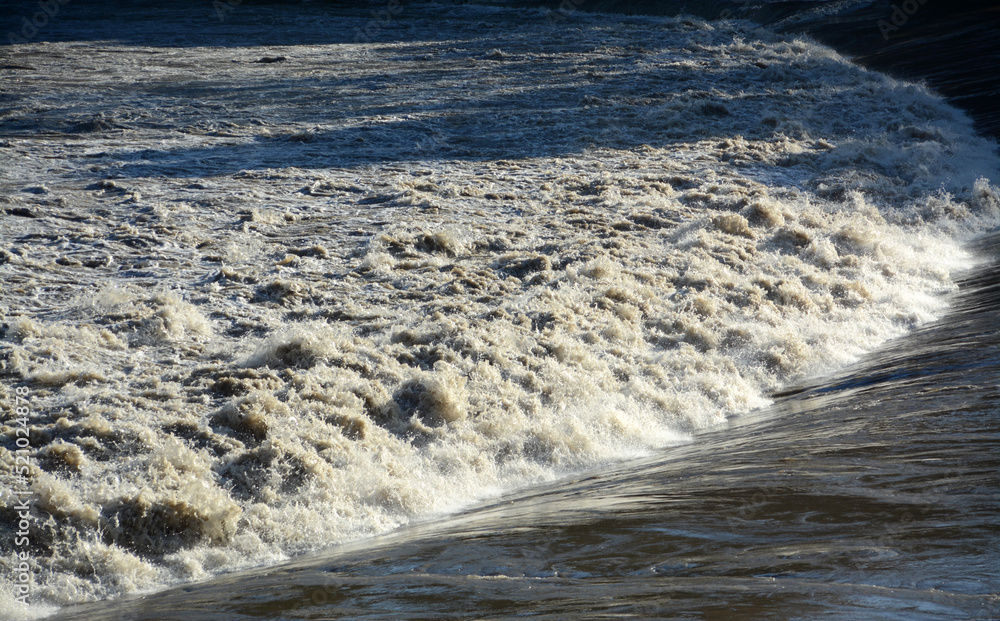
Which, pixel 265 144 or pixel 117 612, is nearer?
pixel 117 612

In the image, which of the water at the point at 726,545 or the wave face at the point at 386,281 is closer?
the water at the point at 726,545

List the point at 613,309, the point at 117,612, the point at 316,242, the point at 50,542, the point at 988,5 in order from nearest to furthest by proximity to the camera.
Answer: the point at 117,612, the point at 50,542, the point at 613,309, the point at 316,242, the point at 988,5

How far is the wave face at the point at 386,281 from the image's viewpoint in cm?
652

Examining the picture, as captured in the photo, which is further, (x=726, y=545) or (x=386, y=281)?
(x=386, y=281)

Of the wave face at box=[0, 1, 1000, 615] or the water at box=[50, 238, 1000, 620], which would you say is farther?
the wave face at box=[0, 1, 1000, 615]

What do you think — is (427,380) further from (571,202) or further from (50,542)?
(571,202)

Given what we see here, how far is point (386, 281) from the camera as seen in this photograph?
35.5 feet

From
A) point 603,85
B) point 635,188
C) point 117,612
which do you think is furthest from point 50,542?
point 603,85

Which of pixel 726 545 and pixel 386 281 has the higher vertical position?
pixel 386 281

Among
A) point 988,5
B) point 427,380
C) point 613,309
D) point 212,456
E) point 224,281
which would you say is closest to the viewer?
point 212,456

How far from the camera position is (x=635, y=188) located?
16.3 m

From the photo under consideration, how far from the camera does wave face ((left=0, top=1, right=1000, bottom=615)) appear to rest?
6.52m

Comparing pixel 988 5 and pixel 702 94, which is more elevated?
pixel 988 5

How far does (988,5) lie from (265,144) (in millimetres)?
31395
